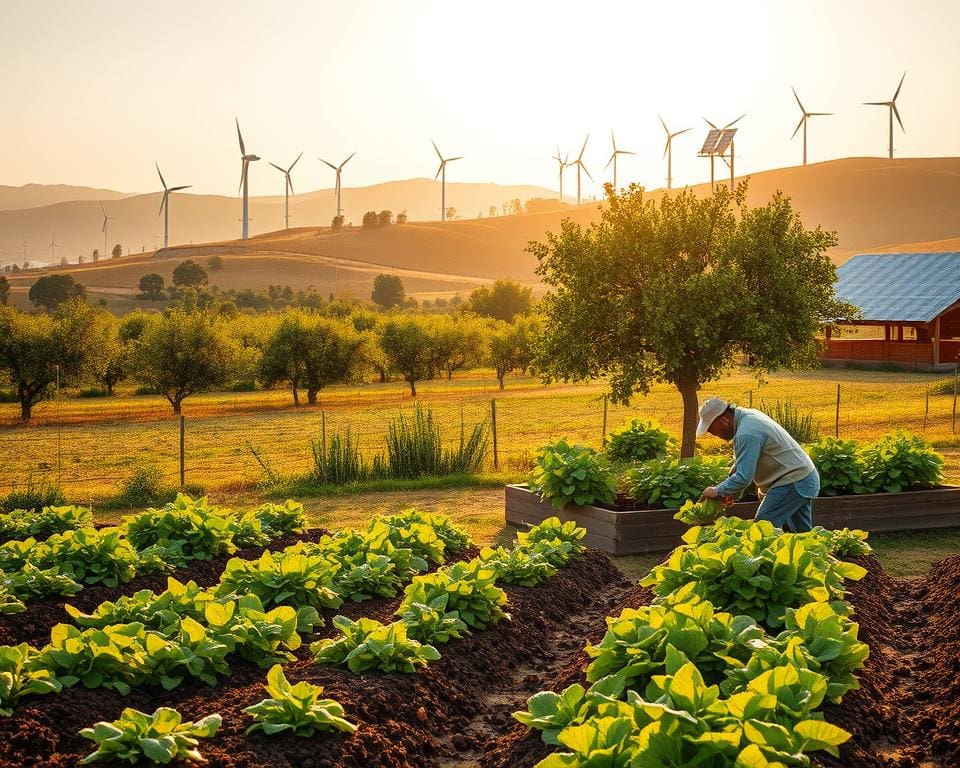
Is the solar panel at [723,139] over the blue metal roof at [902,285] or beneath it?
over

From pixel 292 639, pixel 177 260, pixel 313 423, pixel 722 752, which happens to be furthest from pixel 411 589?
pixel 177 260

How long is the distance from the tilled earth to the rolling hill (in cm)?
12415

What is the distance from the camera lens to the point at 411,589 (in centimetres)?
803

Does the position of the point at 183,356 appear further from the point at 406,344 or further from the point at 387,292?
the point at 387,292

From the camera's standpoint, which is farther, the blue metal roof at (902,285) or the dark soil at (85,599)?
the blue metal roof at (902,285)

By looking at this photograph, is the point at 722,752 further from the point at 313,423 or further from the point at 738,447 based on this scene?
the point at 313,423

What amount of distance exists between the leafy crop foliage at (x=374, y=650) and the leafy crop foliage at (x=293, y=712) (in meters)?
0.95

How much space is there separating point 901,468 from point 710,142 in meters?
107

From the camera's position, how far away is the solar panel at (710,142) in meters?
113

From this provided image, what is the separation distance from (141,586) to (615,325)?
11.2m

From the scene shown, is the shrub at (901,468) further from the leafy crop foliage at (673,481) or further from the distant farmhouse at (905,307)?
the distant farmhouse at (905,307)

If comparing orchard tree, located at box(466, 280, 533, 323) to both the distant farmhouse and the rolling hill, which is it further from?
the rolling hill

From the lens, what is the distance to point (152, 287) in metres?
116

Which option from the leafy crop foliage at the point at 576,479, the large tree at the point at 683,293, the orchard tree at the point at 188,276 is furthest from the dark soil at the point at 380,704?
the orchard tree at the point at 188,276
